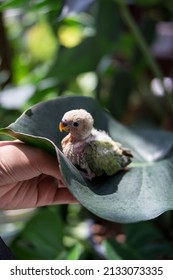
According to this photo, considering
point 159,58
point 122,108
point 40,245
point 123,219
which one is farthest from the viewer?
point 159,58

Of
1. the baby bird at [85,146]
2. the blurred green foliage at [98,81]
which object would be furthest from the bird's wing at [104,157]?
the blurred green foliage at [98,81]

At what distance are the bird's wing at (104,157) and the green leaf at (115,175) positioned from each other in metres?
0.01

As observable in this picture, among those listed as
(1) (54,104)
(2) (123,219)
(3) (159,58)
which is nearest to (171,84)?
(3) (159,58)

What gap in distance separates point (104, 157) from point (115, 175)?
45 mm

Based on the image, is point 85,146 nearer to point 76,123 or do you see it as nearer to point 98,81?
point 76,123

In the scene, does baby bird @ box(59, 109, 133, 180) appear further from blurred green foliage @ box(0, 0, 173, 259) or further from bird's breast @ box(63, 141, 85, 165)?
blurred green foliage @ box(0, 0, 173, 259)

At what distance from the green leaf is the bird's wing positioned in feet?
0.04

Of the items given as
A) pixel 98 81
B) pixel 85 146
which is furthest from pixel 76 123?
pixel 98 81

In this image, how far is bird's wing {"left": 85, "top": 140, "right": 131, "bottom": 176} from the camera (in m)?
Result: 0.55

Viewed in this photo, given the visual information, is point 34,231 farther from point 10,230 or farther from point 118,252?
point 118,252

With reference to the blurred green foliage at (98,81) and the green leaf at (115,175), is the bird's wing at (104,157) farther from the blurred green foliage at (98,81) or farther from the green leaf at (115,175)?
the blurred green foliage at (98,81)

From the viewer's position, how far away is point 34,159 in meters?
0.50

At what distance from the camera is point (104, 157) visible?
555mm
